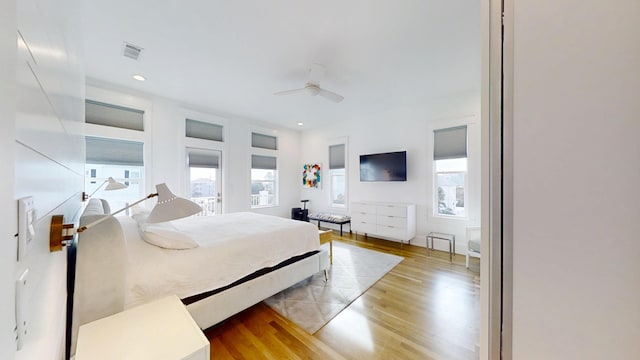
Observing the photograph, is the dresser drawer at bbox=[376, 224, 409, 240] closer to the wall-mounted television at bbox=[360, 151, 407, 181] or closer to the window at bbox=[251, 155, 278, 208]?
the wall-mounted television at bbox=[360, 151, 407, 181]

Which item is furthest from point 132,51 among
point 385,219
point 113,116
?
point 385,219

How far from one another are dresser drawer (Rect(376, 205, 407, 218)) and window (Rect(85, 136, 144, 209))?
166 inches

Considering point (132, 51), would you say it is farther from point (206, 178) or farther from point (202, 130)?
point (206, 178)

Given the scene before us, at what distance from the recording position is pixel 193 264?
65.1 inches

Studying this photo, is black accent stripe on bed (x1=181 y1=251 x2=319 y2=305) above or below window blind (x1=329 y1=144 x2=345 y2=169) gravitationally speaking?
below

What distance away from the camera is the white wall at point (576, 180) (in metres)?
0.50

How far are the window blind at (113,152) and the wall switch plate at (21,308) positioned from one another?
3845mm

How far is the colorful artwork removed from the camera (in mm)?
5911

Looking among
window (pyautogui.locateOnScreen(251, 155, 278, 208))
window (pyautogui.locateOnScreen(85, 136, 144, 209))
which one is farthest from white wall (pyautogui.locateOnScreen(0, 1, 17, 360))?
window (pyautogui.locateOnScreen(251, 155, 278, 208))

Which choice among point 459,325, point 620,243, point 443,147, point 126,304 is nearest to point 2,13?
point 620,243

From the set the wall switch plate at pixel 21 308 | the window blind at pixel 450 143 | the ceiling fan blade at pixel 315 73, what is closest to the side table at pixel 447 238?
the window blind at pixel 450 143

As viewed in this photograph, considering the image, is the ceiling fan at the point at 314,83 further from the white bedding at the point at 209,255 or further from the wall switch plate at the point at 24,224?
the wall switch plate at the point at 24,224

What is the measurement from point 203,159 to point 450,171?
473 centimetres

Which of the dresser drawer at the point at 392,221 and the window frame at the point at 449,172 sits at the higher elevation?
the window frame at the point at 449,172
